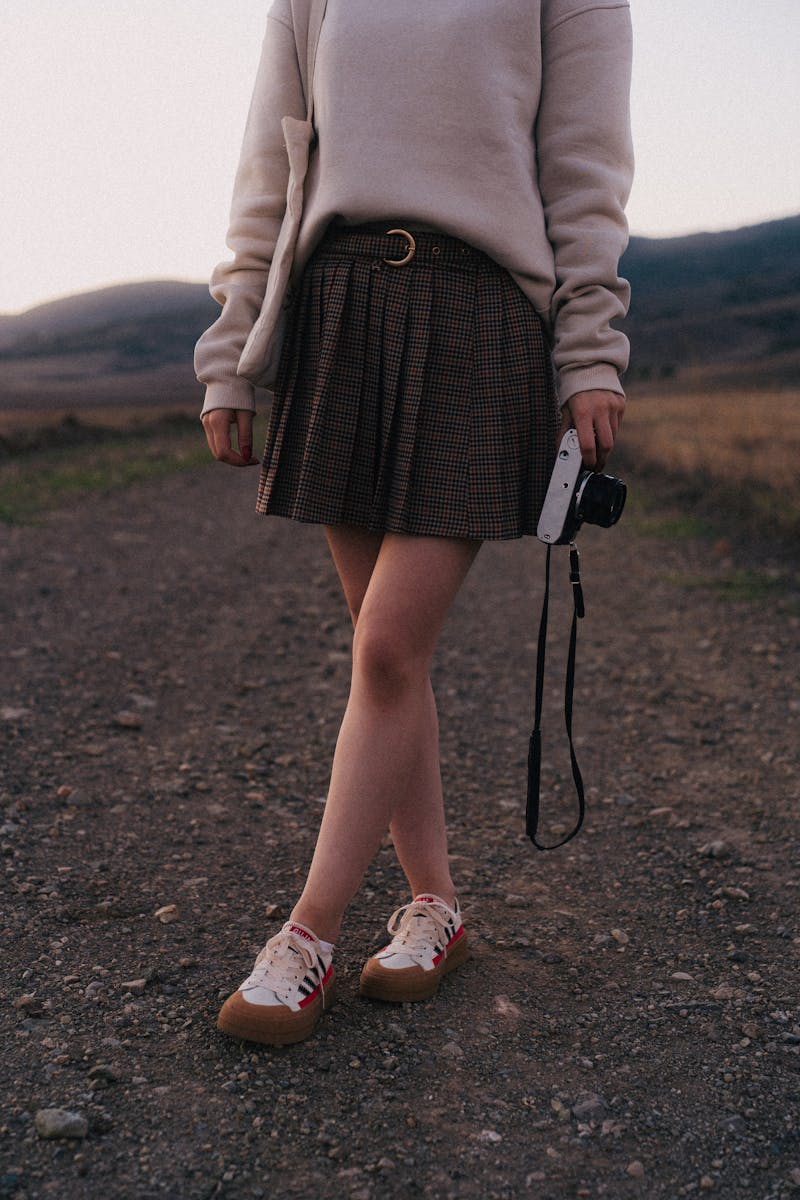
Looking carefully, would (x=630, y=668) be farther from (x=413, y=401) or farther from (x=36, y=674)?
(x=413, y=401)

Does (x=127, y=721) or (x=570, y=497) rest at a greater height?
(x=570, y=497)

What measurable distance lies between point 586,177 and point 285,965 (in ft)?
4.66

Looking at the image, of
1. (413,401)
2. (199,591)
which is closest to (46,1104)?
(413,401)

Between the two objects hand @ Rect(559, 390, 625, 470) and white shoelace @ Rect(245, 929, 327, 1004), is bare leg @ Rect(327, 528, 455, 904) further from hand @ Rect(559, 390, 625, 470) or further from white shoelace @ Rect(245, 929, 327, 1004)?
hand @ Rect(559, 390, 625, 470)

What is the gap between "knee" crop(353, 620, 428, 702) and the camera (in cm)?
166

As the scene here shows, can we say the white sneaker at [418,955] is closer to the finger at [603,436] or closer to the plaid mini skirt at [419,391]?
the plaid mini skirt at [419,391]

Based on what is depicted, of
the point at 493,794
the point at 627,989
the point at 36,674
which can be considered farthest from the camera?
the point at 36,674

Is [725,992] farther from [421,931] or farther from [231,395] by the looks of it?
[231,395]

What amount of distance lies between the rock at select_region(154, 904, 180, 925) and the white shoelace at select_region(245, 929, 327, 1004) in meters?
0.46

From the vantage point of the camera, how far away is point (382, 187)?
65.1 inches

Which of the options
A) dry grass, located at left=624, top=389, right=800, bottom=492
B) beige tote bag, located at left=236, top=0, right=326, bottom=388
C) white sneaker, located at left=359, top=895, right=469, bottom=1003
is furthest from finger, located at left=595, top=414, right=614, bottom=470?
dry grass, located at left=624, top=389, right=800, bottom=492

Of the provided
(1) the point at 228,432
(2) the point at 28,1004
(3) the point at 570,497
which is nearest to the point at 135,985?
(2) the point at 28,1004

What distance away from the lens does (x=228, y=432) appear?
185 cm

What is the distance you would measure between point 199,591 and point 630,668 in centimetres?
243
